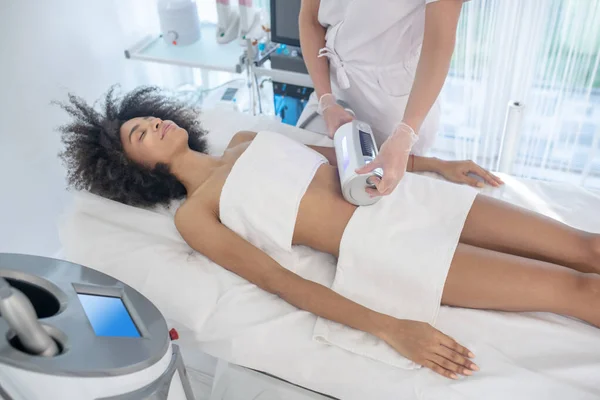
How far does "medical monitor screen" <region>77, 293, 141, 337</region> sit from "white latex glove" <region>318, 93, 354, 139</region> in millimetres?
1015

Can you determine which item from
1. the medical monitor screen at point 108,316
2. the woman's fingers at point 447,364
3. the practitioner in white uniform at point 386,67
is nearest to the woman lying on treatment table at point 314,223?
the woman's fingers at point 447,364

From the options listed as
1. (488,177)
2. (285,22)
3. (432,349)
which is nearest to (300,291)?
(432,349)

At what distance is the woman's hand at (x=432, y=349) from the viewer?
1.15 meters

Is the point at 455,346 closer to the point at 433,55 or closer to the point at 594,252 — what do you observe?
the point at 594,252

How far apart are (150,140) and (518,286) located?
1.10 meters

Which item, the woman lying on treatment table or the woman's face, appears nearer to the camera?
the woman lying on treatment table

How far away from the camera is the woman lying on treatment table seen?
123 centimetres

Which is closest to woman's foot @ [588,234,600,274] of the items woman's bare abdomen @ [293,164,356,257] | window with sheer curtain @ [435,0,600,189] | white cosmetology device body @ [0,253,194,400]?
woman's bare abdomen @ [293,164,356,257]

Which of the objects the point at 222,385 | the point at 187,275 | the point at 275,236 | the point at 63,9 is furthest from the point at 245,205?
the point at 63,9

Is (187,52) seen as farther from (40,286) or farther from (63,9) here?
(40,286)

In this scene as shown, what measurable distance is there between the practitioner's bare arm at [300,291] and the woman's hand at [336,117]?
19.6 inches

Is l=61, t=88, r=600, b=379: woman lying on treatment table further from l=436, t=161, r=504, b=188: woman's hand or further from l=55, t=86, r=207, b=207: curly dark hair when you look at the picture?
l=436, t=161, r=504, b=188: woman's hand

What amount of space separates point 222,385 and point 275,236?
403mm

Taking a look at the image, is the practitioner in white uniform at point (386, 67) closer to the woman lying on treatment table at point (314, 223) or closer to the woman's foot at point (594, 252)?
the woman lying on treatment table at point (314, 223)
